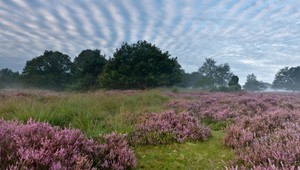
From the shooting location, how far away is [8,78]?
86625 mm

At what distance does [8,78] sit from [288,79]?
348 ft

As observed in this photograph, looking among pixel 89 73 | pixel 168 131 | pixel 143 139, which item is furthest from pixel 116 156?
pixel 89 73

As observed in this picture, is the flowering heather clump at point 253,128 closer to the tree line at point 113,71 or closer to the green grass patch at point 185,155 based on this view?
A: the green grass patch at point 185,155

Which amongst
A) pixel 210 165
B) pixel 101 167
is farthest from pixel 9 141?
pixel 210 165

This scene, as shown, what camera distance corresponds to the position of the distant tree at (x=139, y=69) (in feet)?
131

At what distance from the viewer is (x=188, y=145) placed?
570 cm

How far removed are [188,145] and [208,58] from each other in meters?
117

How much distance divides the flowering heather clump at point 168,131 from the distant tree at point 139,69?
1256 inches

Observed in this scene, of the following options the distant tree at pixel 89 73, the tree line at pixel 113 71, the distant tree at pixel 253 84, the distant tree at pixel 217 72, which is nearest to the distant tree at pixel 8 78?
the tree line at pixel 113 71

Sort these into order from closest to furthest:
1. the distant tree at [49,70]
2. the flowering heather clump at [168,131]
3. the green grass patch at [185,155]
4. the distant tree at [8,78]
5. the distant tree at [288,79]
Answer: the green grass patch at [185,155] → the flowering heather clump at [168,131] → the distant tree at [49,70] → the distant tree at [8,78] → the distant tree at [288,79]

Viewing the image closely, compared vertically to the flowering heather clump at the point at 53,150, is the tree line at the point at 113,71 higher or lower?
higher

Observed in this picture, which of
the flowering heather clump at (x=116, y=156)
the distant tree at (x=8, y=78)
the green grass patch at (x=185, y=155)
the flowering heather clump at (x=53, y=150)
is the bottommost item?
the green grass patch at (x=185, y=155)

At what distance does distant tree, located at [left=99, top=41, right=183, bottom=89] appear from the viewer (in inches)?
1571

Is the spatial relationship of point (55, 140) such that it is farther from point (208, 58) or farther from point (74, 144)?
point (208, 58)
